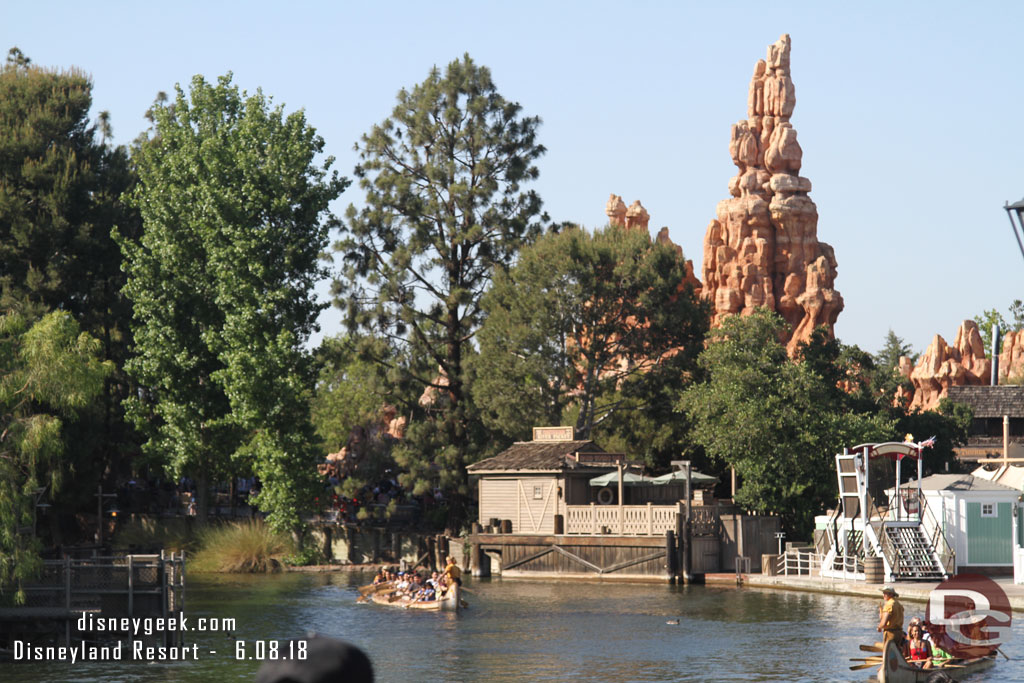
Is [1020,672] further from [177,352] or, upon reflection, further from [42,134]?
[42,134]

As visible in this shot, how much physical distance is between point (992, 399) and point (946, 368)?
3653cm

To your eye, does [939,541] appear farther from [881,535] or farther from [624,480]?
[624,480]

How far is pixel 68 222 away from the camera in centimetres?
6138

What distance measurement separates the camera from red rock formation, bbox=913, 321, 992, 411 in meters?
114

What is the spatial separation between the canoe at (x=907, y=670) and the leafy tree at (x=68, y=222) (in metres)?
39.7

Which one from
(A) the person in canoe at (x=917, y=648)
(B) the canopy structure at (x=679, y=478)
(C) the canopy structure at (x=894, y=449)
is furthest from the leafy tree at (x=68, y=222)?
(A) the person in canoe at (x=917, y=648)

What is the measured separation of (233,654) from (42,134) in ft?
123

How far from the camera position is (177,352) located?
198 ft

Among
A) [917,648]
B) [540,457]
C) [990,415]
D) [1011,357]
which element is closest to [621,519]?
[540,457]

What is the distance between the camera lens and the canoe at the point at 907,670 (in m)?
25.9

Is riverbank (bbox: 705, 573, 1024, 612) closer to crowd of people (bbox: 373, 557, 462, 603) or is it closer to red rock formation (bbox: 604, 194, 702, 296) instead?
crowd of people (bbox: 373, 557, 462, 603)

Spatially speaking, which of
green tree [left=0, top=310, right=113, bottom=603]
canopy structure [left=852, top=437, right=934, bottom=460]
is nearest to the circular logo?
canopy structure [left=852, top=437, right=934, bottom=460]

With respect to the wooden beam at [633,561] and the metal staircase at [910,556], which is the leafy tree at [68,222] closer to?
the wooden beam at [633,561]

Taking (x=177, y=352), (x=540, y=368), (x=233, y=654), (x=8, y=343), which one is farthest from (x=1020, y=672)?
(x=177, y=352)
